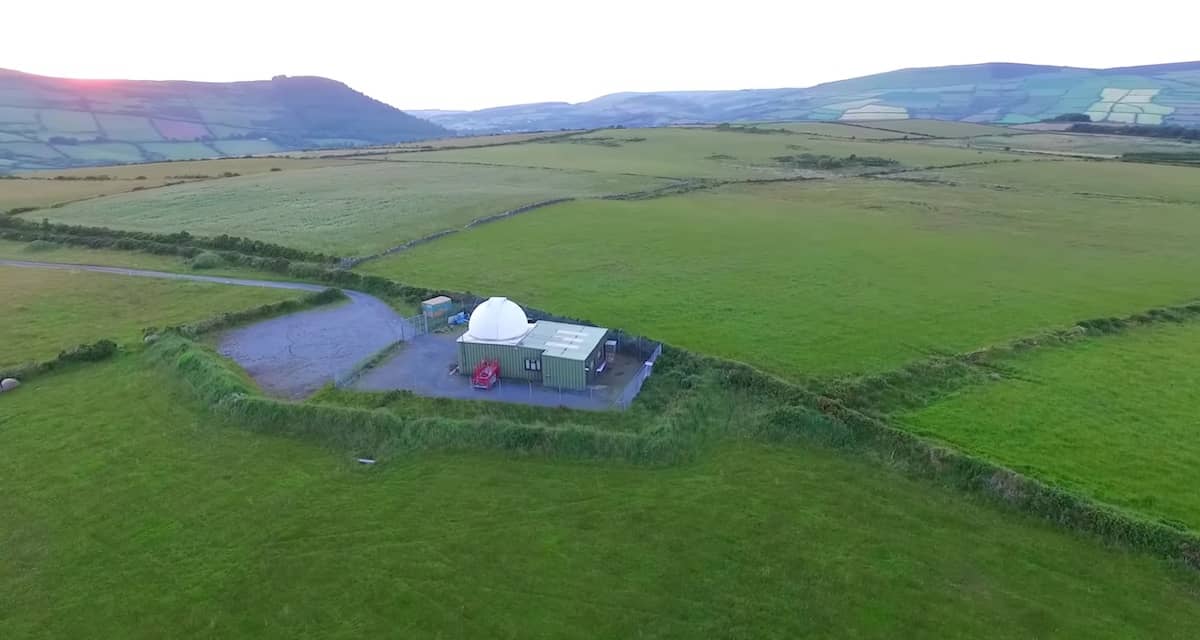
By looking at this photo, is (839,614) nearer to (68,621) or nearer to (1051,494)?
(1051,494)

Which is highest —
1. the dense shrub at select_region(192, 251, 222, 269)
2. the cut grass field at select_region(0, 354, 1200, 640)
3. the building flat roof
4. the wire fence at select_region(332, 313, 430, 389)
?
the dense shrub at select_region(192, 251, 222, 269)

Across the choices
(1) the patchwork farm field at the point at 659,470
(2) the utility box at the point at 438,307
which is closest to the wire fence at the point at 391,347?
(2) the utility box at the point at 438,307

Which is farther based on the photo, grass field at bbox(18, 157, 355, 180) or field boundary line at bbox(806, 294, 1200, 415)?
grass field at bbox(18, 157, 355, 180)

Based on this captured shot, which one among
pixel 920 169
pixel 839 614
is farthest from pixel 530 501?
pixel 920 169

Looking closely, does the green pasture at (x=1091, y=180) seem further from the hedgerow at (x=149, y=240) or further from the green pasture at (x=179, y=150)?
the green pasture at (x=179, y=150)

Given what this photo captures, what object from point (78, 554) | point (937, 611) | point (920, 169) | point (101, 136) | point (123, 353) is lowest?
point (937, 611)

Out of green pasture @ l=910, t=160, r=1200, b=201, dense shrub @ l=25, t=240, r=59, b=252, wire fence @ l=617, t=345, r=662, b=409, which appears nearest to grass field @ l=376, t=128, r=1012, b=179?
green pasture @ l=910, t=160, r=1200, b=201

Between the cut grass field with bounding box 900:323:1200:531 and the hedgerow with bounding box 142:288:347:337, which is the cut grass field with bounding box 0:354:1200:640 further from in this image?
the hedgerow with bounding box 142:288:347:337
